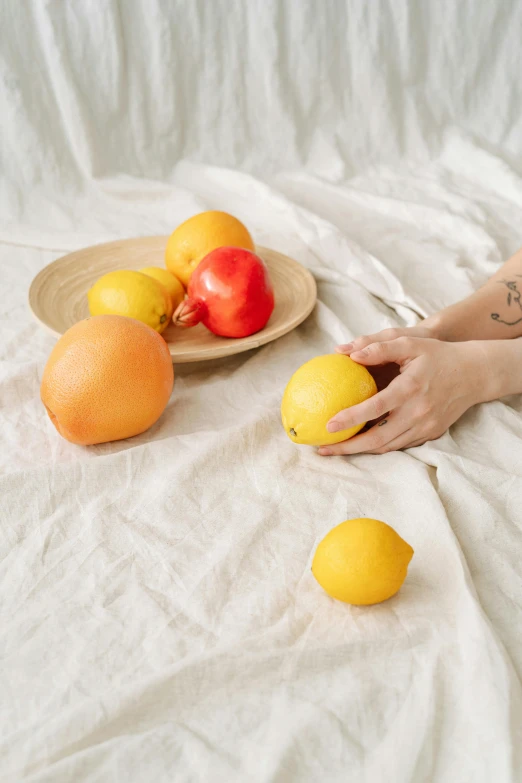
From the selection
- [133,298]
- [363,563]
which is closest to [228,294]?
[133,298]

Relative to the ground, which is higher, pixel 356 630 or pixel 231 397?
pixel 356 630

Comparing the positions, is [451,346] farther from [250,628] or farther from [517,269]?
[250,628]

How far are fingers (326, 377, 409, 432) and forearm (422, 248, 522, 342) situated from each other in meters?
0.21

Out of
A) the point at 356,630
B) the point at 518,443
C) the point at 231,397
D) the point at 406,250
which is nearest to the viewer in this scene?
the point at 356,630

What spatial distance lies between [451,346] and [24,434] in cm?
58

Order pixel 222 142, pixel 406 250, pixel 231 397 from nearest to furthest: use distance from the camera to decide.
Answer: pixel 231 397 < pixel 406 250 < pixel 222 142

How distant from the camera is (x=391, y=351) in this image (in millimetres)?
957

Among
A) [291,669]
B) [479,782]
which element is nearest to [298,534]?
[291,669]

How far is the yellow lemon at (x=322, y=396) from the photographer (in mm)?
903

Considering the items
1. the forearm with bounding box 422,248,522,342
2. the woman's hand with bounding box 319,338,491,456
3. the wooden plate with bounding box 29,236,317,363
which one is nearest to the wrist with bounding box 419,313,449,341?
the forearm with bounding box 422,248,522,342

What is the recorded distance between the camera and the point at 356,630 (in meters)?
0.70

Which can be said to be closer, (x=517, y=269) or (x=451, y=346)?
(x=451, y=346)

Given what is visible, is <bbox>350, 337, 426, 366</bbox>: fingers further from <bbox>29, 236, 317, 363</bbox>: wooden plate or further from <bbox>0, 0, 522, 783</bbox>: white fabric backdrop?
<bbox>29, 236, 317, 363</bbox>: wooden plate

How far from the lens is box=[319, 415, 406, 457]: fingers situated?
0.95 meters
